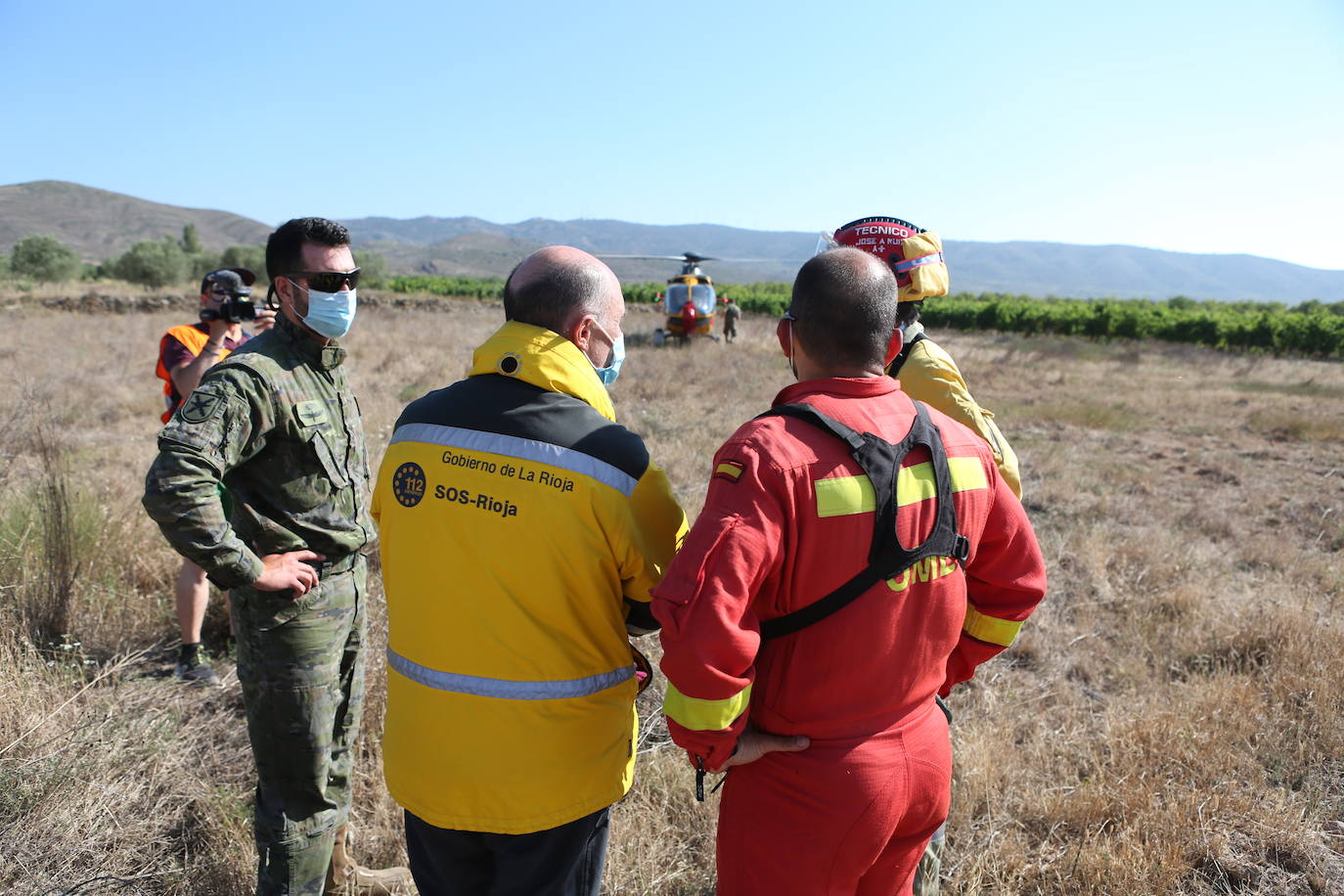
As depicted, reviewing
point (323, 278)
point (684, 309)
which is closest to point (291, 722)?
point (323, 278)

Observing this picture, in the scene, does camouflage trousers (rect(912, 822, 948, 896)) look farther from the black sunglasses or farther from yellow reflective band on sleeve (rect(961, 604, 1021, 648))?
the black sunglasses

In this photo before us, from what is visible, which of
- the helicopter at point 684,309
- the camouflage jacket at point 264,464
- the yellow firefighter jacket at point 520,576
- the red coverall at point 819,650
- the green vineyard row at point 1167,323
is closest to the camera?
the red coverall at point 819,650

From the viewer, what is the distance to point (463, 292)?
63.8m

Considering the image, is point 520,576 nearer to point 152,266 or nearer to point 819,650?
point 819,650

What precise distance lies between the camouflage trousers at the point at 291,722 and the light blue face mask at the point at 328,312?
0.78 m

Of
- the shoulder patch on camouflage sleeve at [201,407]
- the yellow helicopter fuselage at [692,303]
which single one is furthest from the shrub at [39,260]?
the shoulder patch on camouflage sleeve at [201,407]

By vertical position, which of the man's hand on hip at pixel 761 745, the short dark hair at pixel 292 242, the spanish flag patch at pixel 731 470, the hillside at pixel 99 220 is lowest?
the man's hand on hip at pixel 761 745

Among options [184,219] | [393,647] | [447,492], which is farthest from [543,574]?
[184,219]

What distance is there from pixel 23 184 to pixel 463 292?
168 m

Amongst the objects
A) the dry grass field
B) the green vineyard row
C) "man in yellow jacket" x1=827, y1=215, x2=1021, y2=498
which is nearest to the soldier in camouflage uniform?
the dry grass field

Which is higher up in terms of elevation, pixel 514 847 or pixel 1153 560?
pixel 514 847

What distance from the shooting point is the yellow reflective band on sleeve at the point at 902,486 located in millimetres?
1456

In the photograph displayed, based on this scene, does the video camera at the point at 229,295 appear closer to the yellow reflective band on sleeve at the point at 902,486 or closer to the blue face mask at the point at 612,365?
the blue face mask at the point at 612,365

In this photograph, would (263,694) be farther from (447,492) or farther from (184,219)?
(184,219)
